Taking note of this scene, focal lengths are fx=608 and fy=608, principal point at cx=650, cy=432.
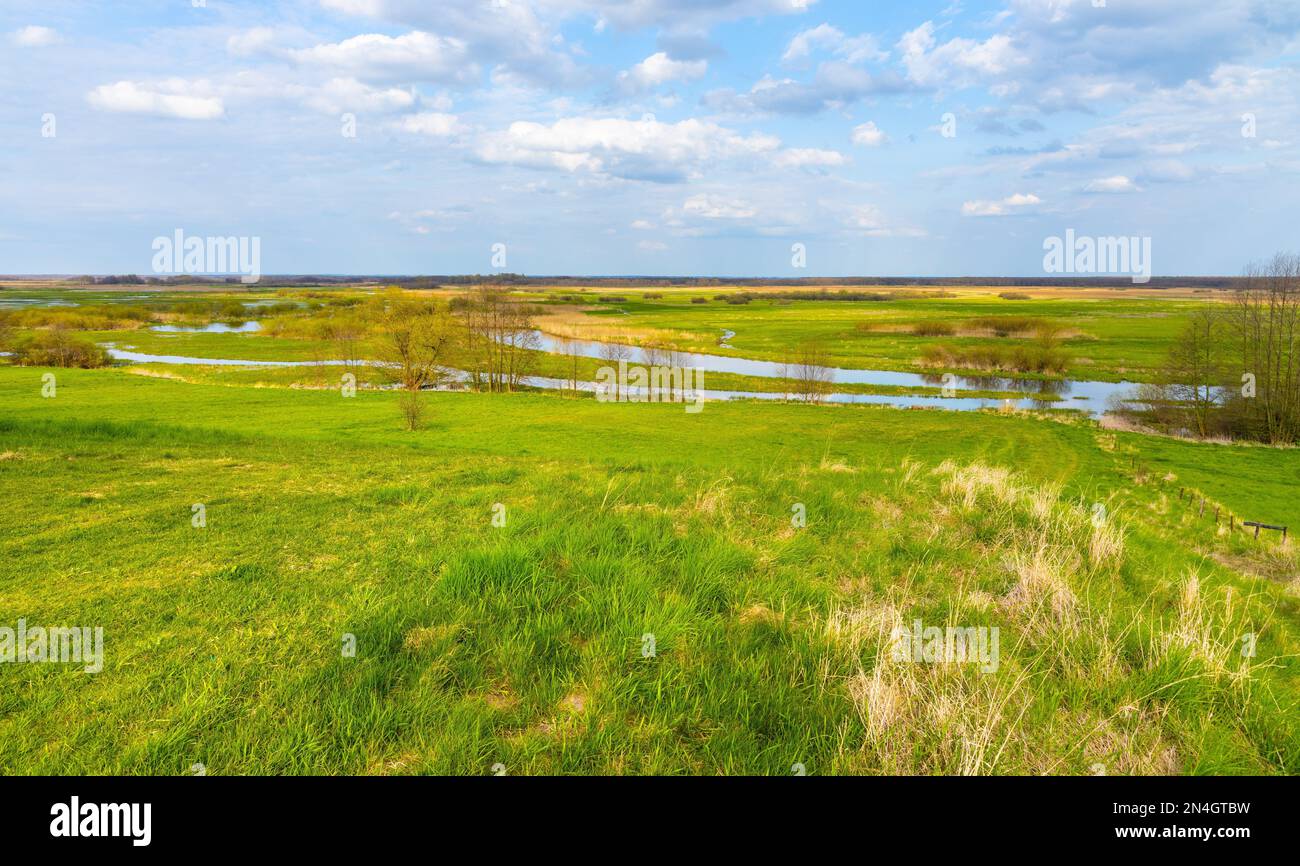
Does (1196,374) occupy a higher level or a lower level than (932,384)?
higher

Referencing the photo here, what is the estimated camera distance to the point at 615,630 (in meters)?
4.90

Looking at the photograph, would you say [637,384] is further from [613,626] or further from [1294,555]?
[613,626]

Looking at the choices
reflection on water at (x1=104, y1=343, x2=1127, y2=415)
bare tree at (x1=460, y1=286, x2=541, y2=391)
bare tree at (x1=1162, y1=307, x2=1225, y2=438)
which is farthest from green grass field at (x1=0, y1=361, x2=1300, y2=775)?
bare tree at (x1=1162, y1=307, x2=1225, y2=438)

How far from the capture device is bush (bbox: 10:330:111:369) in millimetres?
66688

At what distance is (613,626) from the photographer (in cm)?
499

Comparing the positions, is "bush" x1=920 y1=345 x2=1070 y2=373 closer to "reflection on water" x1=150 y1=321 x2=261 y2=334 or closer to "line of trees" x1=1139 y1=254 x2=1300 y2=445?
"line of trees" x1=1139 y1=254 x2=1300 y2=445

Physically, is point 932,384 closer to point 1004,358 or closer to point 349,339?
point 1004,358

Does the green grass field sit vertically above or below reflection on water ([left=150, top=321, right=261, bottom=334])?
below

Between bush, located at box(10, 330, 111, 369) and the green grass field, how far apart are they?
76.4 m

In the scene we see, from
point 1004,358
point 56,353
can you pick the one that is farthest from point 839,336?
point 56,353

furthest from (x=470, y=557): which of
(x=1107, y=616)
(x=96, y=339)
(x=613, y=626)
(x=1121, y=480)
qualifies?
(x=96, y=339)

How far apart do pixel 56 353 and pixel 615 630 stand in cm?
9076

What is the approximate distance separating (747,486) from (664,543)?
12.7ft

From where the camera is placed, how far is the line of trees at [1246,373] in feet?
160
